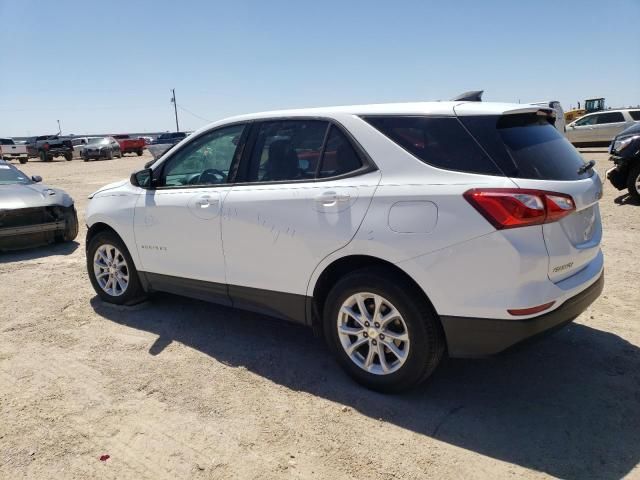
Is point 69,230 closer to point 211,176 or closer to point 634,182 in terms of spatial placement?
point 211,176

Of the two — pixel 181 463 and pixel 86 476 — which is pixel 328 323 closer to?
pixel 181 463

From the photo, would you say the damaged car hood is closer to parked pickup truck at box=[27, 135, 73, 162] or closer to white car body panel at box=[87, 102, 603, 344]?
white car body panel at box=[87, 102, 603, 344]

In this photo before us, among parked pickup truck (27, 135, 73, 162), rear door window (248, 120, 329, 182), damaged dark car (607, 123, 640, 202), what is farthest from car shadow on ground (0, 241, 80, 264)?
parked pickup truck (27, 135, 73, 162)

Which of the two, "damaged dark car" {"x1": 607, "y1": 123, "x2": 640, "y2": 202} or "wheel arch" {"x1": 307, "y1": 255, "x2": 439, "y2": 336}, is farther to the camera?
"damaged dark car" {"x1": 607, "y1": 123, "x2": 640, "y2": 202}

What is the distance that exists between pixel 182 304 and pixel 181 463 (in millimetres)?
2538

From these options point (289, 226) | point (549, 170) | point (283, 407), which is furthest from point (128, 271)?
point (549, 170)

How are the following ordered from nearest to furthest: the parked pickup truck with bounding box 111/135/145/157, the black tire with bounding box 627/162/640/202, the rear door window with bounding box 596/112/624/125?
1. the black tire with bounding box 627/162/640/202
2. the rear door window with bounding box 596/112/624/125
3. the parked pickup truck with bounding box 111/135/145/157

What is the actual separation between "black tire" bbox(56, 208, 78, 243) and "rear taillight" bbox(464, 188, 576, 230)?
701cm

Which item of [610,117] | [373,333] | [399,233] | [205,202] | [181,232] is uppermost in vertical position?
[610,117]

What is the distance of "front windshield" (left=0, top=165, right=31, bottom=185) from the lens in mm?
8109

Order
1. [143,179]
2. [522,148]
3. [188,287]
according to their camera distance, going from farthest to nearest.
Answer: [143,179], [188,287], [522,148]

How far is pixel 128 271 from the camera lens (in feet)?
15.6

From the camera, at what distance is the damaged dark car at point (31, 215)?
7.18 metres

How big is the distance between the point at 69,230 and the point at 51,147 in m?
31.4
